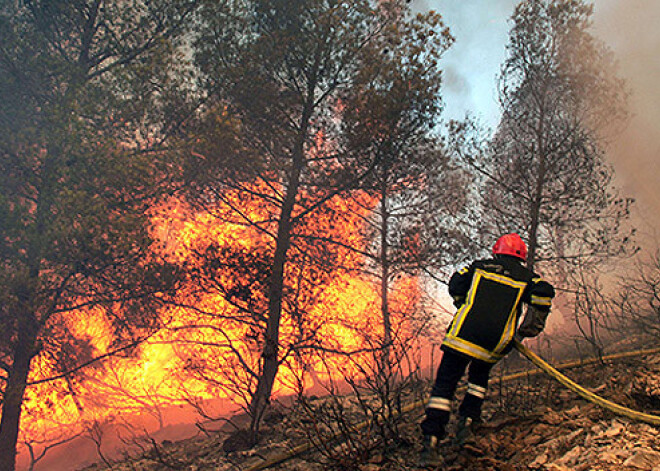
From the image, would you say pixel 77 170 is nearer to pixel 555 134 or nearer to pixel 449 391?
pixel 449 391

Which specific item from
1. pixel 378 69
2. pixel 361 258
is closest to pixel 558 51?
pixel 378 69

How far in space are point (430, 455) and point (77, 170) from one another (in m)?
6.41

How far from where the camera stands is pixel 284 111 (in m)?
8.33

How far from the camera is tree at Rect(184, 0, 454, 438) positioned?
7926mm

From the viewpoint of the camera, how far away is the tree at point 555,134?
8.52 metres

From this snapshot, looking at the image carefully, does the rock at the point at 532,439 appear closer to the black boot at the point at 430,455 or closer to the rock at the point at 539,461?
the rock at the point at 539,461

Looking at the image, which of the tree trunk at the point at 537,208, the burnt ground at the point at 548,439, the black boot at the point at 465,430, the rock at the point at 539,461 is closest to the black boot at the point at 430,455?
the burnt ground at the point at 548,439

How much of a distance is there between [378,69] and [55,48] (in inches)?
A: 237

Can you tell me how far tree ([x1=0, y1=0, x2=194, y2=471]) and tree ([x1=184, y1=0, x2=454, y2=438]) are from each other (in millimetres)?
887

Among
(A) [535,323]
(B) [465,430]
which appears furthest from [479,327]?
(B) [465,430]

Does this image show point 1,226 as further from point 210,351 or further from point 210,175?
point 210,351

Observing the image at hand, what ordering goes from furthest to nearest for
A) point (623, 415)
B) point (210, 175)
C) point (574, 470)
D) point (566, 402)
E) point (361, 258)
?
1. point (361, 258)
2. point (210, 175)
3. point (566, 402)
4. point (623, 415)
5. point (574, 470)

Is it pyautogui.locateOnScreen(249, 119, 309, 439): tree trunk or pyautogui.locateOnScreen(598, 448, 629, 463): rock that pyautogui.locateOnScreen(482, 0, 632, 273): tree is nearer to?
pyautogui.locateOnScreen(249, 119, 309, 439): tree trunk

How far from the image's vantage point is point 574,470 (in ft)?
10.0
